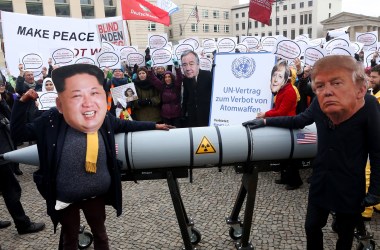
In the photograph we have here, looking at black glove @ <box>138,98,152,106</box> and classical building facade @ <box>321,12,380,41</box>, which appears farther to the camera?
classical building facade @ <box>321,12,380,41</box>

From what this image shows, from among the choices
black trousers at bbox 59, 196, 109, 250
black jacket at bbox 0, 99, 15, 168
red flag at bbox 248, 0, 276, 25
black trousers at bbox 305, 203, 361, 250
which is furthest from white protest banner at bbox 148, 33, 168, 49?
black trousers at bbox 305, 203, 361, 250

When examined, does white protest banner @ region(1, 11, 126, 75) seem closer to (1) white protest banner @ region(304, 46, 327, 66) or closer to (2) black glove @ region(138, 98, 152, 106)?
(2) black glove @ region(138, 98, 152, 106)

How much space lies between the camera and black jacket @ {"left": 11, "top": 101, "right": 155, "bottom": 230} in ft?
8.66

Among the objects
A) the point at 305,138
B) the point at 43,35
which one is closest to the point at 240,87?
the point at 305,138

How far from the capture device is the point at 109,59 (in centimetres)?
702

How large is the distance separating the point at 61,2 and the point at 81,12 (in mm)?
2728

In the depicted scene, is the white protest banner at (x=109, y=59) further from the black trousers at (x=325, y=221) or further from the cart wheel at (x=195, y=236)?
the black trousers at (x=325, y=221)

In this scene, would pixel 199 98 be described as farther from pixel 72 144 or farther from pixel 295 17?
pixel 295 17

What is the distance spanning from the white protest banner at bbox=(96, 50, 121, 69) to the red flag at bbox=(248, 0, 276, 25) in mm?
4014

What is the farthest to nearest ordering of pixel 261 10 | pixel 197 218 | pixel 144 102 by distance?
1. pixel 261 10
2. pixel 144 102
3. pixel 197 218

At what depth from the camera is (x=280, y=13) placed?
76.3m

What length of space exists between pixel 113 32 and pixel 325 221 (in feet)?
25.8

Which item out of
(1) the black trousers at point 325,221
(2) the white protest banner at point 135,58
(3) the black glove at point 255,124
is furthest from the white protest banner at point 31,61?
(1) the black trousers at point 325,221

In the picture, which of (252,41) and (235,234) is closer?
(235,234)
